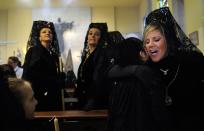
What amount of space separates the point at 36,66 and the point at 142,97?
2057mm

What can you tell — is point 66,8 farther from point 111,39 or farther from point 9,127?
point 9,127

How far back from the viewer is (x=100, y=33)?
4.10 meters

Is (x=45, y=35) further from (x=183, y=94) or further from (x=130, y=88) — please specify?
(x=183, y=94)

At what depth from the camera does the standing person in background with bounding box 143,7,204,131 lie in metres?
2.14

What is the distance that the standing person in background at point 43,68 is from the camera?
13.0 feet

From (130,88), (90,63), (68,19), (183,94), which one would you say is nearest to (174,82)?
(183,94)

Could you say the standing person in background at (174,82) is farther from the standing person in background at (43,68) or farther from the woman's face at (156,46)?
the standing person in background at (43,68)

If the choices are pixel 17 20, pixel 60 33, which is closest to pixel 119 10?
pixel 60 33

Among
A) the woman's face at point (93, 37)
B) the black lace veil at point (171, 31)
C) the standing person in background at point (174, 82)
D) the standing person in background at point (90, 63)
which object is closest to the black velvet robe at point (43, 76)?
the standing person in background at point (90, 63)

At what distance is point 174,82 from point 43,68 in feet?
6.95

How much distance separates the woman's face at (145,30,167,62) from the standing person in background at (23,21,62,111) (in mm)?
1834

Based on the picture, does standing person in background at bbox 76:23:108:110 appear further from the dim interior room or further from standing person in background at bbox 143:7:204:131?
the dim interior room

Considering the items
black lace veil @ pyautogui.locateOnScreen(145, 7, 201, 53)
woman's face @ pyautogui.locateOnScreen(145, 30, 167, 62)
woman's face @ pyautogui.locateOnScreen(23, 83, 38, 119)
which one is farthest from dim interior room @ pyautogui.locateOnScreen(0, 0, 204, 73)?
woman's face @ pyautogui.locateOnScreen(23, 83, 38, 119)

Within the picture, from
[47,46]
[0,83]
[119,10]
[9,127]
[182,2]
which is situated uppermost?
[119,10]
